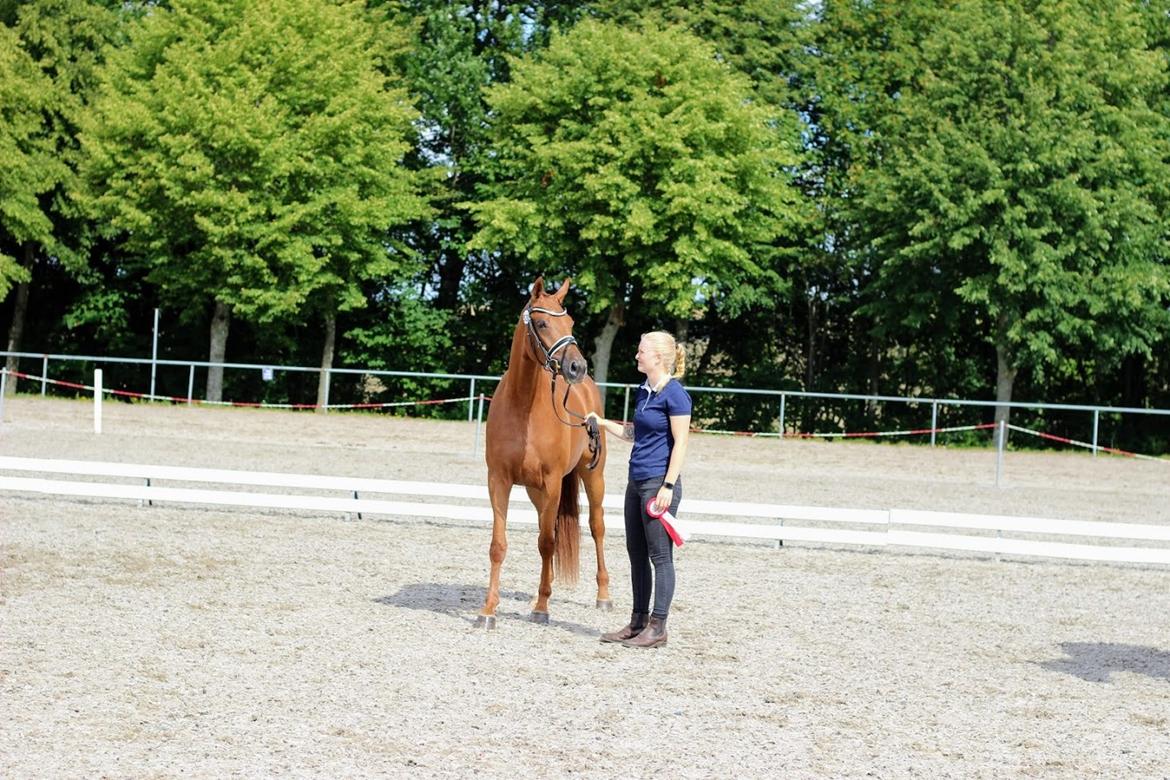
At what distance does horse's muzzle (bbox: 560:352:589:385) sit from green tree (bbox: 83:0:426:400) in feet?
82.3

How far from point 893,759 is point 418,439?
20.2 metres

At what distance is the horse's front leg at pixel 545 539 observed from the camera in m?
8.58

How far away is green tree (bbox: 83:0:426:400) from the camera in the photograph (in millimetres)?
31938

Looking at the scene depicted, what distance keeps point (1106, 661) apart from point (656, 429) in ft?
9.76

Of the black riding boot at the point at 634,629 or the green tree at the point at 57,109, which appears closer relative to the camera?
the black riding boot at the point at 634,629

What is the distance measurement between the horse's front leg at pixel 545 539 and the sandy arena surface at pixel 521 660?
156 millimetres

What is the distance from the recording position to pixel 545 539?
345 inches

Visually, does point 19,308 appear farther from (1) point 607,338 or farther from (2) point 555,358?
(2) point 555,358

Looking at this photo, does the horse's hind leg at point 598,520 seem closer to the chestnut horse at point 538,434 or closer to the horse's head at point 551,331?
the chestnut horse at point 538,434

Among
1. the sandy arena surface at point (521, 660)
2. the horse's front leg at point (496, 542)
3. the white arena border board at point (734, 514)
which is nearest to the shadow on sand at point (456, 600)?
the sandy arena surface at point (521, 660)

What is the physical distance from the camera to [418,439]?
83.4ft

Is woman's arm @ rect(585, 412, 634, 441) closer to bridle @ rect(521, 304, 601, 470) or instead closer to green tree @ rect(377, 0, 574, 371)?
bridle @ rect(521, 304, 601, 470)

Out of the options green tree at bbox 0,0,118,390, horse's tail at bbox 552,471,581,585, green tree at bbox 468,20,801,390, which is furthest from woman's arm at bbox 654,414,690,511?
green tree at bbox 0,0,118,390

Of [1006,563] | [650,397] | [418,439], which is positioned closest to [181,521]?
[650,397]
